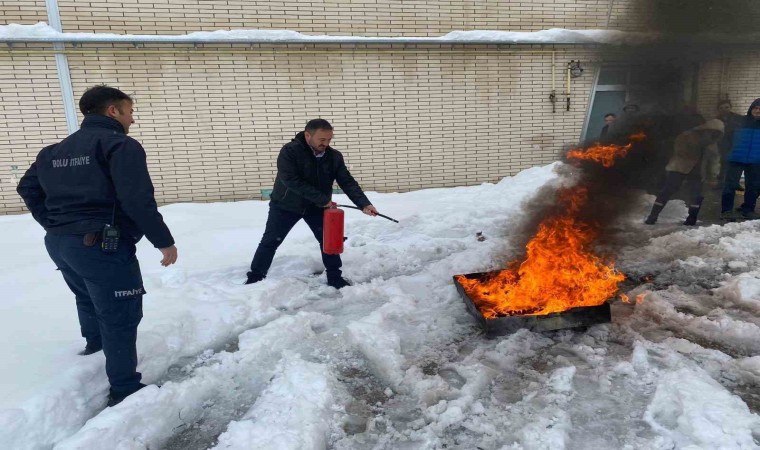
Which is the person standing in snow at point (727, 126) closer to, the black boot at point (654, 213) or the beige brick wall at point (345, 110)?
the black boot at point (654, 213)

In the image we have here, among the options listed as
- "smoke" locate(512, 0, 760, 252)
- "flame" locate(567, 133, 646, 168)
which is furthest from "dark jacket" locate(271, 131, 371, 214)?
"flame" locate(567, 133, 646, 168)

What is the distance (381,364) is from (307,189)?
1.98m

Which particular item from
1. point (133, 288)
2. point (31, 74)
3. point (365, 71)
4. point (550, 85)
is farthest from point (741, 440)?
point (31, 74)

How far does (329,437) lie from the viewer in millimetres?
2746

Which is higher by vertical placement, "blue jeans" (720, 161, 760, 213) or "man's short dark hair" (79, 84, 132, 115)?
"man's short dark hair" (79, 84, 132, 115)

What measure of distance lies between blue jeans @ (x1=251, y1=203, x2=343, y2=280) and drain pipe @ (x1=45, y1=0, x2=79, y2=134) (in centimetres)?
509

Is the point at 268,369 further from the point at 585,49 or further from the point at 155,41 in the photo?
the point at 585,49

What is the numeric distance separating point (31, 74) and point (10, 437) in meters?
7.03

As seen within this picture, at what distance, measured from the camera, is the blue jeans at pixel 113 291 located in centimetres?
274

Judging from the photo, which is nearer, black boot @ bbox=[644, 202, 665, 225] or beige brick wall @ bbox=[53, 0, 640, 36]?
black boot @ bbox=[644, 202, 665, 225]

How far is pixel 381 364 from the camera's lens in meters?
3.49

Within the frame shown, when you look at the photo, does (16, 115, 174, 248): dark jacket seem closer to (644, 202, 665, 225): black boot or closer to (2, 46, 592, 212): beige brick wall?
(2, 46, 592, 212): beige brick wall

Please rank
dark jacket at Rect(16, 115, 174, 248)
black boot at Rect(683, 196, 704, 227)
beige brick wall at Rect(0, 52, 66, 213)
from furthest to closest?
beige brick wall at Rect(0, 52, 66, 213) < black boot at Rect(683, 196, 704, 227) < dark jacket at Rect(16, 115, 174, 248)

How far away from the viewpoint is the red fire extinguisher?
4695 millimetres
